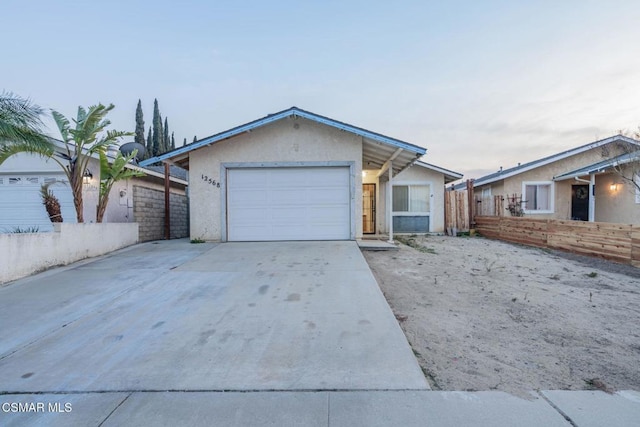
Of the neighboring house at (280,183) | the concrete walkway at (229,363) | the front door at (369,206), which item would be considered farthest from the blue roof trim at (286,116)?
the concrete walkway at (229,363)

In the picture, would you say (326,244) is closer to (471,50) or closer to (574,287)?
(574,287)

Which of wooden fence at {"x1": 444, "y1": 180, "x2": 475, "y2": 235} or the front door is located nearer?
the front door

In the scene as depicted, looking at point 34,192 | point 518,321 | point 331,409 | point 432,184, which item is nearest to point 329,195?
point 518,321

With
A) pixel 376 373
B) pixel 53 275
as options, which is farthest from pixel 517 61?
pixel 53 275

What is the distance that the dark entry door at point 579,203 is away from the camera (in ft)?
52.6

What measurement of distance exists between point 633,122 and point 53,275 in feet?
62.3

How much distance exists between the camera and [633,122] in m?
12.0

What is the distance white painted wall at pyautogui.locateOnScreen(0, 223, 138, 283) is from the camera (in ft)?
20.1

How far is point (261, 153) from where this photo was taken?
10.1 meters

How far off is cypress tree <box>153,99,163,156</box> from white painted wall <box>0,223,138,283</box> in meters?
30.3

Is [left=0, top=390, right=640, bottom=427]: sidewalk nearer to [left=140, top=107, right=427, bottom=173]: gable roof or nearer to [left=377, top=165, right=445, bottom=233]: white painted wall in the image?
[left=140, top=107, right=427, bottom=173]: gable roof

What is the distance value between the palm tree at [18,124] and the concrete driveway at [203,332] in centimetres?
301

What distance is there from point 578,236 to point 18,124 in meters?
14.7

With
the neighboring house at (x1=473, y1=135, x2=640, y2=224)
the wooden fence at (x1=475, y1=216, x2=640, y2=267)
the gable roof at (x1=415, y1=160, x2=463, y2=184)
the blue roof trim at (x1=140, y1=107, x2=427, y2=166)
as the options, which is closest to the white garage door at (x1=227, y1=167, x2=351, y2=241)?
the blue roof trim at (x1=140, y1=107, x2=427, y2=166)
